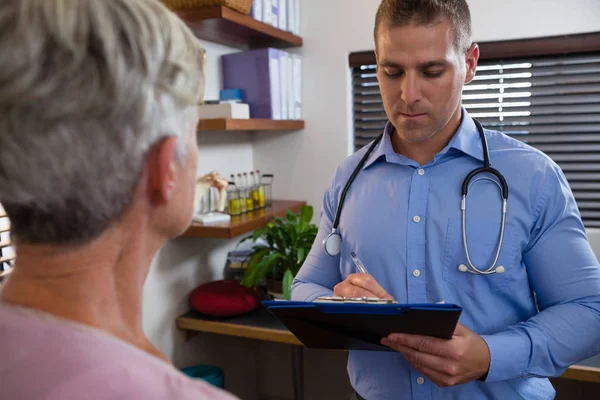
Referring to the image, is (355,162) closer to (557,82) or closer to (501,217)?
(501,217)

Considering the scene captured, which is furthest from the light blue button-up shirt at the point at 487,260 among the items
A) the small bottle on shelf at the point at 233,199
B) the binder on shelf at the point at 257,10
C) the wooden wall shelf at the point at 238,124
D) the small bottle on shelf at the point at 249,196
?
the binder on shelf at the point at 257,10

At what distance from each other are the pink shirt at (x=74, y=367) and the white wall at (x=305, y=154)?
1.74 m

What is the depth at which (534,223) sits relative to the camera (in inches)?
46.6

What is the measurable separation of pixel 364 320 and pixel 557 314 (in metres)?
0.46

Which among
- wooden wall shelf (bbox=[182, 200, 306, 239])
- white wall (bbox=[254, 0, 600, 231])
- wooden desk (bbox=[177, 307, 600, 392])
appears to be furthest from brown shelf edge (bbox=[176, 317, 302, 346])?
white wall (bbox=[254, 0, 600, 231])

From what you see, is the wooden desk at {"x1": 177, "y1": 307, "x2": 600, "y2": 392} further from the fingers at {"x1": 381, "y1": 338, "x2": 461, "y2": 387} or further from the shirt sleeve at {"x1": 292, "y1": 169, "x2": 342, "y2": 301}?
the fingers at {"x1": 381, "y1": 338, "x2": 461, "y2": 387}

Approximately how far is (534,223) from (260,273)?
127 centimetres

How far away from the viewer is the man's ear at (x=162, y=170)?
0.58 m

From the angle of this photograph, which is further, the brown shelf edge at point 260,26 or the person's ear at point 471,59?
the brown shelf edge at point 260,26

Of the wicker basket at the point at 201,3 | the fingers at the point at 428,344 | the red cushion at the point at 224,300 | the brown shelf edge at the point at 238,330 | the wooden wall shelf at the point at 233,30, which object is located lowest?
the brown shelf edge at the point at 238,330

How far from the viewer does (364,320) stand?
101 cm

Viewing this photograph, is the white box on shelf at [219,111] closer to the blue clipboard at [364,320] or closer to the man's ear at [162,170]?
the blue clipboard at [364,320]

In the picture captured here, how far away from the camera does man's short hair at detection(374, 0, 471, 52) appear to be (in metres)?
1.23

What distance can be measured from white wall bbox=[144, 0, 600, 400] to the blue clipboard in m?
1.27
